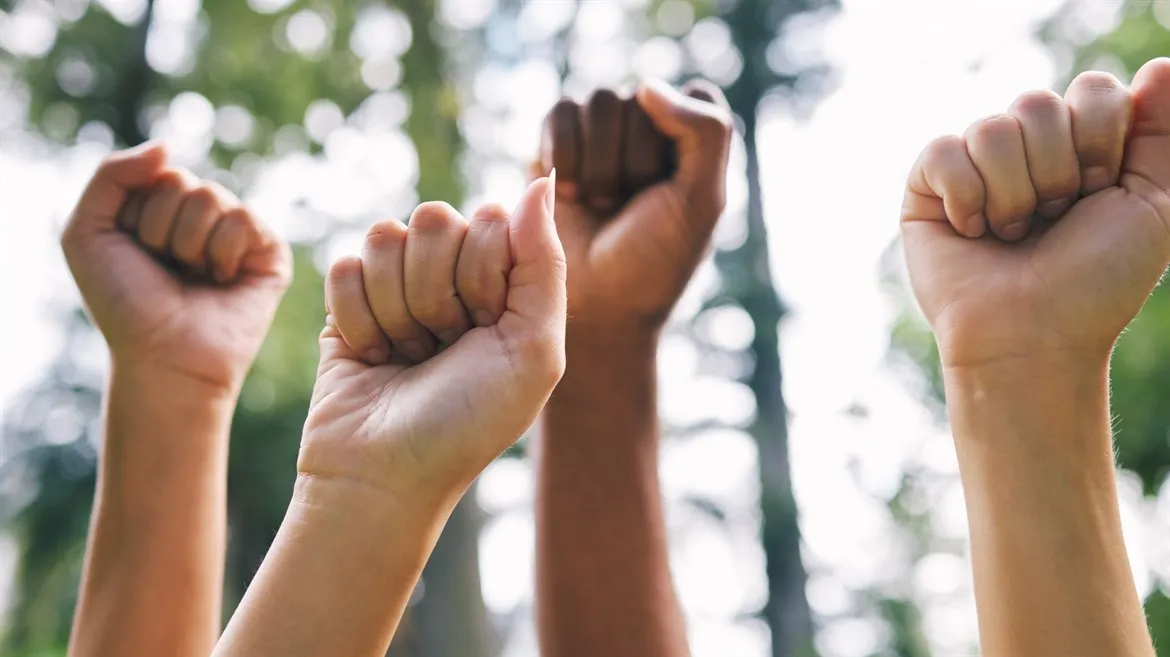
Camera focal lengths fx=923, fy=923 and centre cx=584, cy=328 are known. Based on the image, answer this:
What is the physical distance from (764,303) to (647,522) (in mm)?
2546

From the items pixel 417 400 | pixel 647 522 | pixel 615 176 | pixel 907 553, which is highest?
pixel 615 176

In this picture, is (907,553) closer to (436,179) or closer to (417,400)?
(436,179)

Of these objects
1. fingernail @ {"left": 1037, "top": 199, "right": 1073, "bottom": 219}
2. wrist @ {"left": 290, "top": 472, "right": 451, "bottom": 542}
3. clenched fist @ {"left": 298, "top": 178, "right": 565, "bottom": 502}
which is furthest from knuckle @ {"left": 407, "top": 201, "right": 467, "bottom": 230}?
fingernail @ {"left": 1037, "top": 199, "right": 1073, "bottom": 219}

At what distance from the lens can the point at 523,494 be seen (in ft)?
A: 8.74

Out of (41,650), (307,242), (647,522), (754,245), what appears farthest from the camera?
(754,245)

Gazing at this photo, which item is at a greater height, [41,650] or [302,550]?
[302,550]

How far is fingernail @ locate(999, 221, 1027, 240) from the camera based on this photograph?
2.06 ft

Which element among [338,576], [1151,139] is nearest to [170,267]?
[338,576]

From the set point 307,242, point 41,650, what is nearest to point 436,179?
point 307,242

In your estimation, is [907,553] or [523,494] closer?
[523,494]

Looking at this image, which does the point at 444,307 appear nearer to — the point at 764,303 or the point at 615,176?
the point at 615,176

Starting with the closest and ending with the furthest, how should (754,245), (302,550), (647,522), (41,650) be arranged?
(302,550) < (647,522) < (41,650) < (754,245)

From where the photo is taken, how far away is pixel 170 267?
936mm

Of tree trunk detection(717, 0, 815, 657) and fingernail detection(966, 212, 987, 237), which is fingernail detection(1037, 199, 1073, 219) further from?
tree trunk detection(717, 0, 815, 657)
